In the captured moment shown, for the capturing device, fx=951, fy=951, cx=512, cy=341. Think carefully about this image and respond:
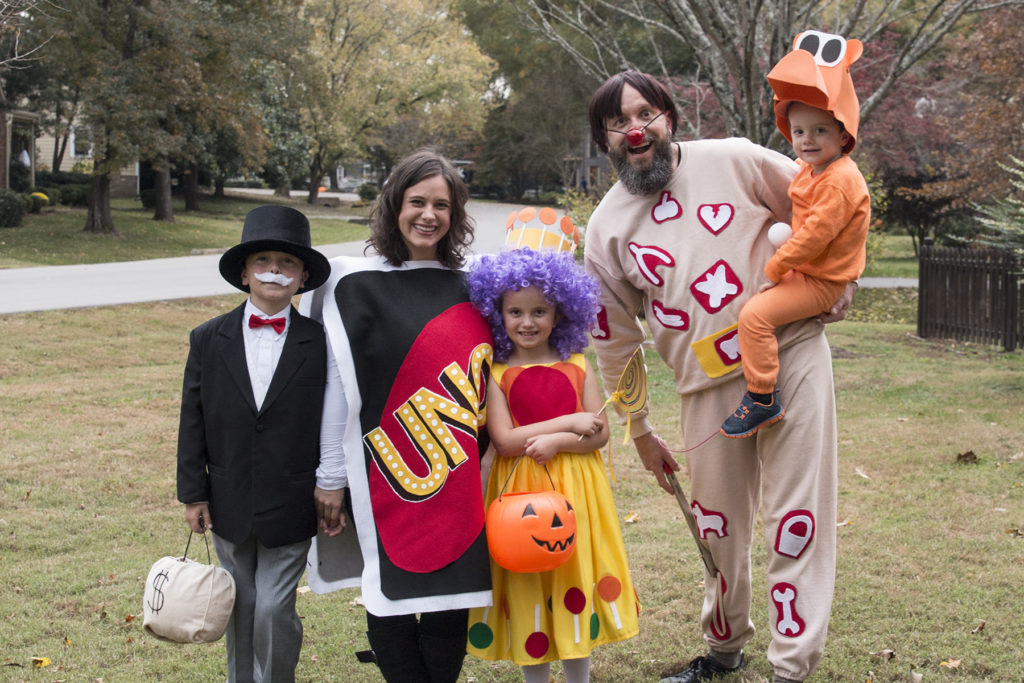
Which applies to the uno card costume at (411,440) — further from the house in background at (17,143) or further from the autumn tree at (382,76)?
the autumn tree at (382,76)

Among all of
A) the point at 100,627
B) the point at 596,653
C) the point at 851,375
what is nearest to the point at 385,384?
the point at 596,653

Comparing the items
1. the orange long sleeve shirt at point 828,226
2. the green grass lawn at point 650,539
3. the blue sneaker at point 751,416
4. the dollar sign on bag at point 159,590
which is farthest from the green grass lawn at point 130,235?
the orange long sleeve shirt at point 828,226

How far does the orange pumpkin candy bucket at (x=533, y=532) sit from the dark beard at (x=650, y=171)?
115 centimetres

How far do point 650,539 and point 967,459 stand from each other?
279 cm

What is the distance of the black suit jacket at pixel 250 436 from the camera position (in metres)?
3.09

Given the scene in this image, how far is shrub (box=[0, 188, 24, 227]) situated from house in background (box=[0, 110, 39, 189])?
5734 millimetres

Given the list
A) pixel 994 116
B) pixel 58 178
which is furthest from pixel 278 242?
pixel 58 178

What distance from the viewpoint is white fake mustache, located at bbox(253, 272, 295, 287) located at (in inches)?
124

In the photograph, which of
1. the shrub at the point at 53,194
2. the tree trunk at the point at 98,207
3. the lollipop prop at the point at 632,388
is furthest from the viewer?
the shrub at the point at 53,194

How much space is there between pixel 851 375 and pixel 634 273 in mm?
7550

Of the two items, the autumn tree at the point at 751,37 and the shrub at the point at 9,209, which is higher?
the autumn tree at the point at 751,37

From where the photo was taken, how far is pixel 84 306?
500 inches

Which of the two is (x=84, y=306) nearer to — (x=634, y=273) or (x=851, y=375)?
(x=851, y=375)

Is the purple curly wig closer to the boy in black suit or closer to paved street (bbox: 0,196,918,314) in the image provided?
the boy in black suit
